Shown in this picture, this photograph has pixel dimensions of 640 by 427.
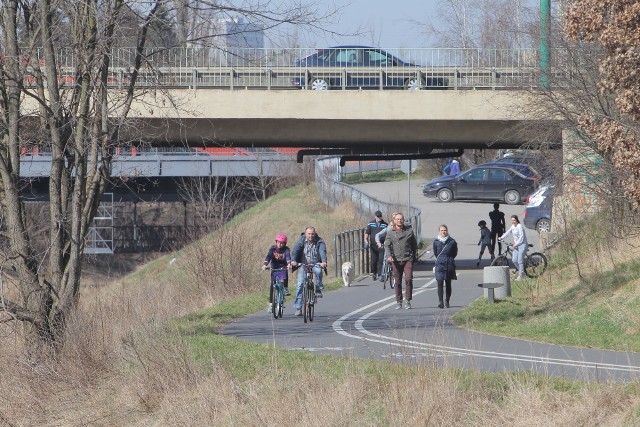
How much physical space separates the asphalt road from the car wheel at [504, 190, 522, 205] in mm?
16114

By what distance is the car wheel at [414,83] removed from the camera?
93.0 feet

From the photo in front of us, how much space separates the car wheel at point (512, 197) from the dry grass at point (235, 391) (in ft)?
105

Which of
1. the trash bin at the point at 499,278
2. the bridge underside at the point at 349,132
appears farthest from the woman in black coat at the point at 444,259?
the bridge underside at the point at 349,132

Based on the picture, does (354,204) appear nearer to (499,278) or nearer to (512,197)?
(512,197)

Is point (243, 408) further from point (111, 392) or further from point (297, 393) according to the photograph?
point (111, 392)

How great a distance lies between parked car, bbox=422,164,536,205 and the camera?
152 ft

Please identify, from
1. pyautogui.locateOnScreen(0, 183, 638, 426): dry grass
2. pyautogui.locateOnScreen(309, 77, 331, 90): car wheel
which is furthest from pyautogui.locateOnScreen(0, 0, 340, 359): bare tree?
pyautogui.locateOnScreen(309, 77, 331, 90): car wheel

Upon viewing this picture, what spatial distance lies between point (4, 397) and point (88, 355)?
1.06 metres

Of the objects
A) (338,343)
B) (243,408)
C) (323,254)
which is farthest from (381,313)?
(243,408)

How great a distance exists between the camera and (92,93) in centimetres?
1419

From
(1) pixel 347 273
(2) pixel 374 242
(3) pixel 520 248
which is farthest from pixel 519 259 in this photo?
(1) pixel 347 273

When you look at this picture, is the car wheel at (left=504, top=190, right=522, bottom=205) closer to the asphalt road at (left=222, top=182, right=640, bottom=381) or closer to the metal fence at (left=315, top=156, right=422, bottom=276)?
the metal fence at (left=315, top=156, right=422, bottom=276)

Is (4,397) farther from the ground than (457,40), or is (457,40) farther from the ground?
(457,40)

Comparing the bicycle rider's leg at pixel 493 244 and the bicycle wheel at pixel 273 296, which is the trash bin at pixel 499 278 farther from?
the bicycle rider's leg at pixel 493 244
